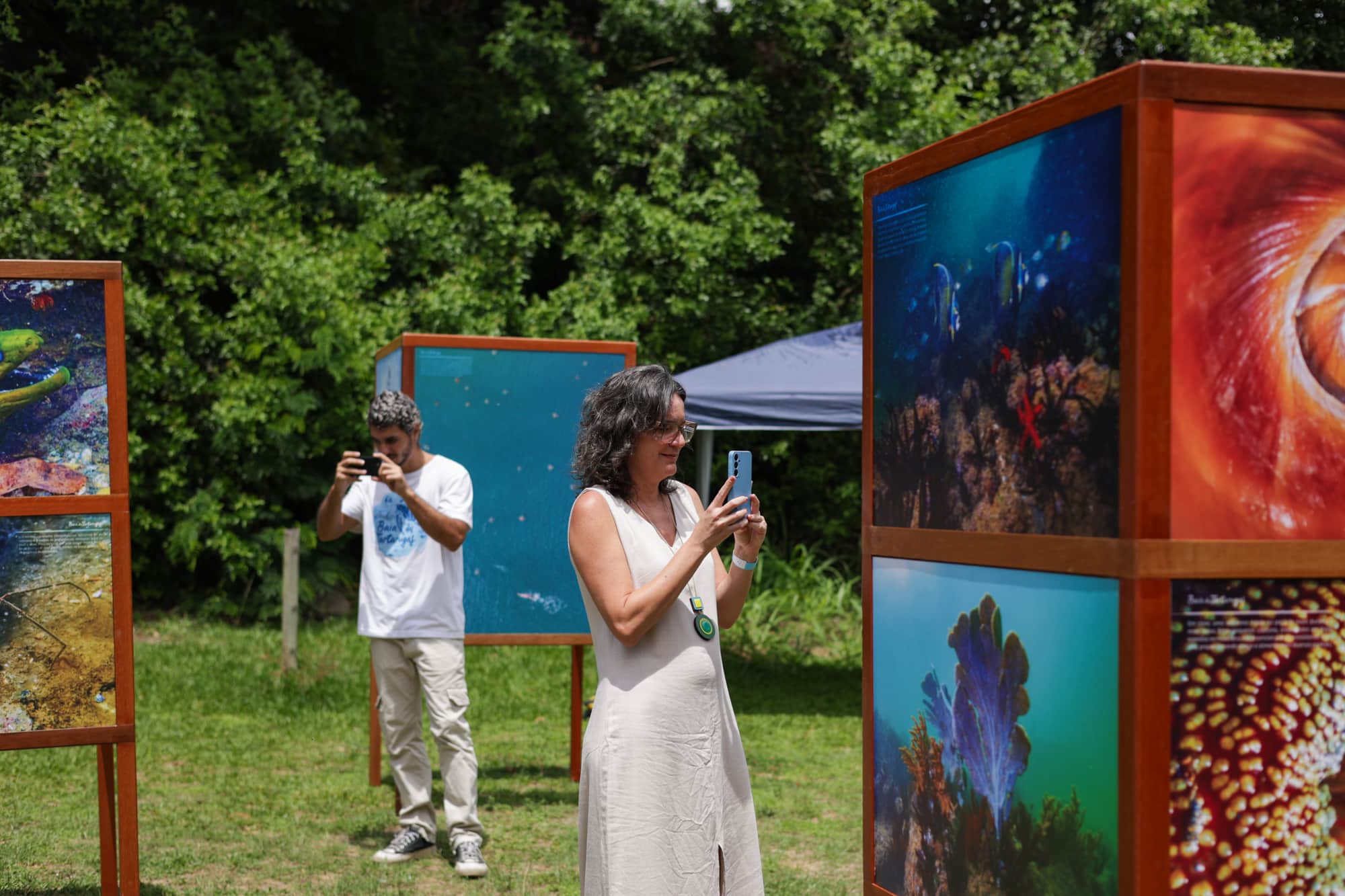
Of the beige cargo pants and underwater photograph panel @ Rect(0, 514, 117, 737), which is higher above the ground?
underwater photograph panel @ Rect(0, 514, 117, 737)

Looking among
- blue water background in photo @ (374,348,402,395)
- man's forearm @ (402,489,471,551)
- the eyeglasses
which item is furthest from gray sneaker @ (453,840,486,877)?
the eyeglasses

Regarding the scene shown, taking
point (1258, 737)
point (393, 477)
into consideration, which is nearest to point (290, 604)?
point (393, 477)

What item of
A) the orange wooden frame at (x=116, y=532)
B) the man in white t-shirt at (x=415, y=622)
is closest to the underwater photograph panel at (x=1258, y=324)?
the orange wooden frame at (x=116, y=532)

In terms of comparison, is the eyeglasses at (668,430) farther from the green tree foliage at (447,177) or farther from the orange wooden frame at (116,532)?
the green tree foliage at (447,177)

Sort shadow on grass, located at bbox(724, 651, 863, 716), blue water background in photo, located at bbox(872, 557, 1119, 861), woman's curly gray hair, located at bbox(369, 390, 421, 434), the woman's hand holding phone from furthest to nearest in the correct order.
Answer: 1. shadow on grass, located at bbox(724, 651, 863, 716)
2. woman's curly gray hair, located at bbox(369, 390, 421, 434)
3. the woman's hand holding phone
4. blue water background in photo, located at bbox(872, 557, 1119, 861)

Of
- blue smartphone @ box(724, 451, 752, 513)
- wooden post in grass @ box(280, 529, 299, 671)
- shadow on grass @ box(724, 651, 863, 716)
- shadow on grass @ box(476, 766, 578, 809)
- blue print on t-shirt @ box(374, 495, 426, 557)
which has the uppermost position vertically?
blue smartphone @ box(724, 451, 752, 513)

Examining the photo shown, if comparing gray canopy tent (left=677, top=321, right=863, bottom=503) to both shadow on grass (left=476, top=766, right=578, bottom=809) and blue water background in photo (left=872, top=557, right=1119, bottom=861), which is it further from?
blue water background in photo (left=872, top=557, right=1119, bottom=861)

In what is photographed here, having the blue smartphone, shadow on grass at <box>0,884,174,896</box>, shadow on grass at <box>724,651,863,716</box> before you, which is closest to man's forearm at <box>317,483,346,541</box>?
shadow on grass at <box>0,884,174,896</box>

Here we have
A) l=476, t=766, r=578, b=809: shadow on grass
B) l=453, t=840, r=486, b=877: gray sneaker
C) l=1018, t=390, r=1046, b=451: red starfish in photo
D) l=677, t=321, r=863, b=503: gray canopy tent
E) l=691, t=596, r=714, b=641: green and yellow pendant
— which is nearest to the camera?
l=1018, t=390, r=1046, b=451: red starfish in photo

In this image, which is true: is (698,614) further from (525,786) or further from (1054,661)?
(525,786)

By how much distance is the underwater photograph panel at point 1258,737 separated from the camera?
87.7 inches

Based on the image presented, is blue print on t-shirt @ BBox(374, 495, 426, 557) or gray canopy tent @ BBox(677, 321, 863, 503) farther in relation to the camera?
gray canopy tent @ BBox(677, 321, 863, 503)

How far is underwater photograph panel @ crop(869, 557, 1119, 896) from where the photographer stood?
2.30 metres

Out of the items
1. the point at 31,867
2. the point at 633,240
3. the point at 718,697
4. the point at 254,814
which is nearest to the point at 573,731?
the point at 254,814
